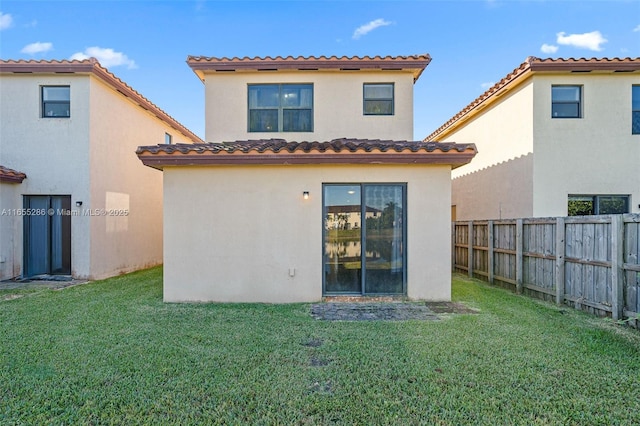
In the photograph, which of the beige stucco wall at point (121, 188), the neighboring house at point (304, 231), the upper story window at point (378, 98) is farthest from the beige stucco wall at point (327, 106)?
the beige stucco wall at point (121, 188)

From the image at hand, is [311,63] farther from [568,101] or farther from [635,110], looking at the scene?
[635,110]

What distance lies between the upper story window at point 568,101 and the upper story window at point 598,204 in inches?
109

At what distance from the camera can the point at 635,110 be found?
1071cm

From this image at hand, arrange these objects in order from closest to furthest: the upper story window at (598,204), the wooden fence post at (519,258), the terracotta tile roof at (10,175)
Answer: the wooden fence post at (519,258)
the terracotta tile roof at (10,175)
the upper story window at (598,204)

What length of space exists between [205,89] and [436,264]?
8941 mm

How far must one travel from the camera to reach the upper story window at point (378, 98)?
10.5 meters

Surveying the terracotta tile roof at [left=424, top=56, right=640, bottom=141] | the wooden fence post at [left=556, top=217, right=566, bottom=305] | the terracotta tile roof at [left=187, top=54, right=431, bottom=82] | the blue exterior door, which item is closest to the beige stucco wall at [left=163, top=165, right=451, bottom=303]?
the wooden fence post at [left=556, top=217, right=566, bottom=305]

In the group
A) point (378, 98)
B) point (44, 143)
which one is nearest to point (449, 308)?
point (378, 98)

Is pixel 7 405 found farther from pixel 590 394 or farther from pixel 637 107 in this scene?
pixel 637 107

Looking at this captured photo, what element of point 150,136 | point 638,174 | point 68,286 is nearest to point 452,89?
point 638,174

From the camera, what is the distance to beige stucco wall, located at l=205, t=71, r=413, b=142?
34.2ft

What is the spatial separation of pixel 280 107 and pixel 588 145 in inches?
402

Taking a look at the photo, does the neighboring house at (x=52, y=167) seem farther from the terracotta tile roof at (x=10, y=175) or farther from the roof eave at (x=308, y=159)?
the roof eave at (x=308, y=159)

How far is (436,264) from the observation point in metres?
7.79
